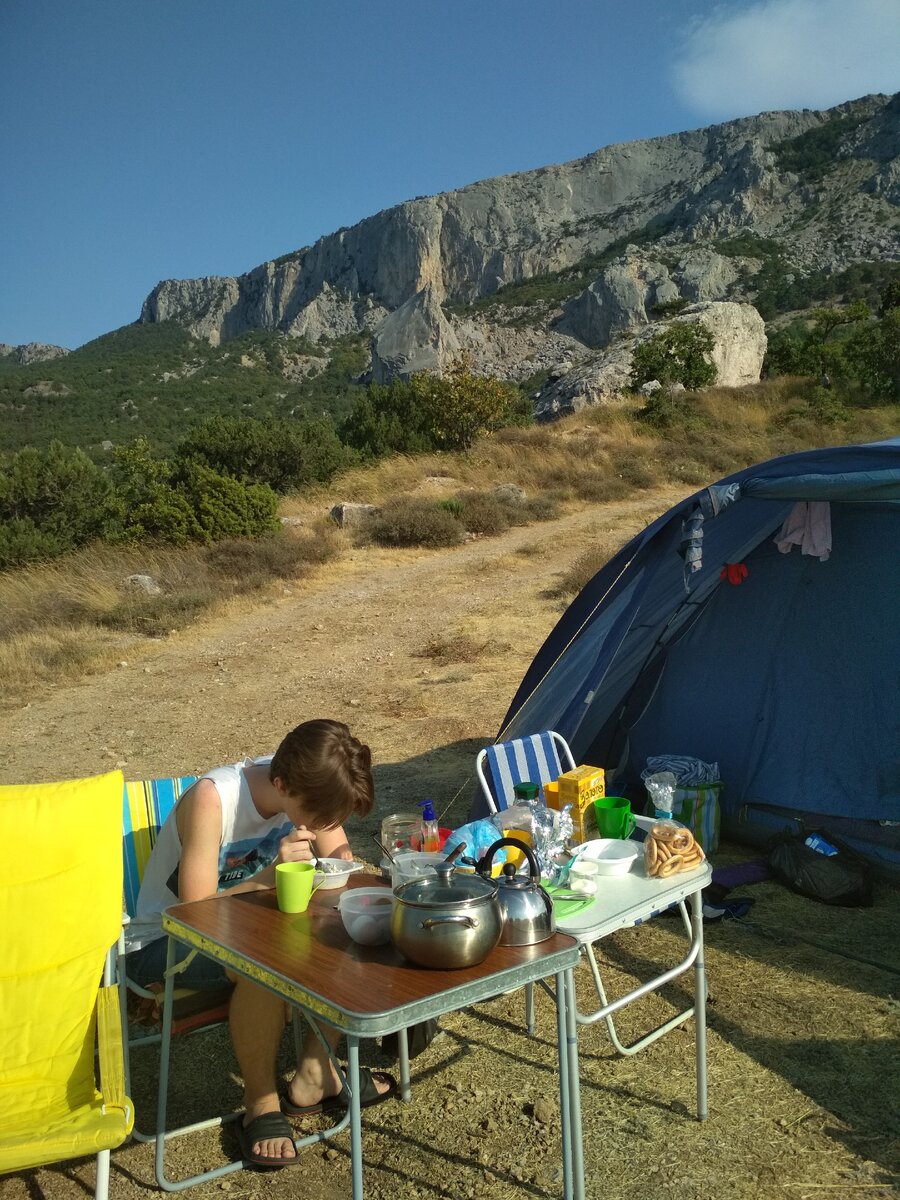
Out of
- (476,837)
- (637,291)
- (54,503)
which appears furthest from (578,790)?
(637,291)

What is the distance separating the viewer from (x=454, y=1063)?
3332 mm

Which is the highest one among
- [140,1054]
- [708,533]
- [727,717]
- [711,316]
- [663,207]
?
[663,207]

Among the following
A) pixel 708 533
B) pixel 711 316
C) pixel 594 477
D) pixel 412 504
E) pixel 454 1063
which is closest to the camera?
pixel 454 1063

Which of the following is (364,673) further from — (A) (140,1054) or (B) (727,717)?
(A) (140,1054)

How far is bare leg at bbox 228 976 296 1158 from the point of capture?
9.11 ft

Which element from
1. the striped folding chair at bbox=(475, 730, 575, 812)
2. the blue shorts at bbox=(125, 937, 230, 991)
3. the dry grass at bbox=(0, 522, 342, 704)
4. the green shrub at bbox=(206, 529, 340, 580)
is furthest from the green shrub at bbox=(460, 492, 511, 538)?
the blue shorts at bbox=(125, 937, 230, 991)

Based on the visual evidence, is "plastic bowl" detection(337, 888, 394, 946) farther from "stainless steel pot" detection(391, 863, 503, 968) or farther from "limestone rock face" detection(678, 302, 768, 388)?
"limestone rock face" detection(678, 302, 768, 388)

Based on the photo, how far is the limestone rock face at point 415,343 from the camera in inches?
2069

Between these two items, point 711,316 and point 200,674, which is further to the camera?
point 711,316

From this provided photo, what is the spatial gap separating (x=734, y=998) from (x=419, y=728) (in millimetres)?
4437

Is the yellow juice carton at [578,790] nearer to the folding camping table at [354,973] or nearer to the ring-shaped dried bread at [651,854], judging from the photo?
the ring-shaped dried bread at [651,854]

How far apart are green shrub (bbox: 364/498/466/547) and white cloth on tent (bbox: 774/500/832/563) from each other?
1128 cm

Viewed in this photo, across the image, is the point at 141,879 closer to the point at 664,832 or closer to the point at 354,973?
the point at 354,973

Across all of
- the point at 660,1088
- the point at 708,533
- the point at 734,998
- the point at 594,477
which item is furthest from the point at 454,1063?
the point at 594,477
